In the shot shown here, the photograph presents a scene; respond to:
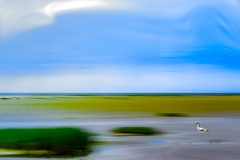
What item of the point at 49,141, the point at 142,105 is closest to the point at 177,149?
the point at 49,141

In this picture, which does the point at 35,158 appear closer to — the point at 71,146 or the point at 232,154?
the point at 71,146

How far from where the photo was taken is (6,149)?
19.1 metres

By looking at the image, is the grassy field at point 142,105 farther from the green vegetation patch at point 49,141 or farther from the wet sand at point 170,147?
the green vegetation patch at point 49,141

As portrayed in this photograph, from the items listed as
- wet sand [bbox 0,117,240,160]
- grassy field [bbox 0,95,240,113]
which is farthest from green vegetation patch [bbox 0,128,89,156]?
grassy field [bbox 0,95,240,113]

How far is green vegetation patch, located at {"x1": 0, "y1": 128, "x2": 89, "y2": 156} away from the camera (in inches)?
744

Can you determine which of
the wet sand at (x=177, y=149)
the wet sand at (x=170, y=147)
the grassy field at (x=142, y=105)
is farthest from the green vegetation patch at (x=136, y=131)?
the grassy field at (x=142, y=105)

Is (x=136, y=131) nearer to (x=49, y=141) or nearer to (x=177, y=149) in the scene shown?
(x=177, y=149)

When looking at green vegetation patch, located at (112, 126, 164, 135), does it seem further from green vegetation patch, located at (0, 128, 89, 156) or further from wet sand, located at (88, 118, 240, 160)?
green vegetation patch, located at (0, 128, 89, 156)

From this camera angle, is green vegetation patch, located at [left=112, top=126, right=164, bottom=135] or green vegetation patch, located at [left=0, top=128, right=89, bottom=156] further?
green vegetation patch, located at [left=112, top=126, right=164, bottom=135]

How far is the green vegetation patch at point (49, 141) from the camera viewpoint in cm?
1889

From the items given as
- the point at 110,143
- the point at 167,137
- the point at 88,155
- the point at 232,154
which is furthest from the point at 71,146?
the point at 167,137

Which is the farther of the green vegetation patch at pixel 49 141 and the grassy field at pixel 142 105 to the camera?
the grassy field at pixel 142 105

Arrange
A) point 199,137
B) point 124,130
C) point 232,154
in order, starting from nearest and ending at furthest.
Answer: point 232,154 → point 199,137 → point 124,130

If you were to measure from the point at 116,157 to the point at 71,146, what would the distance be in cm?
169
